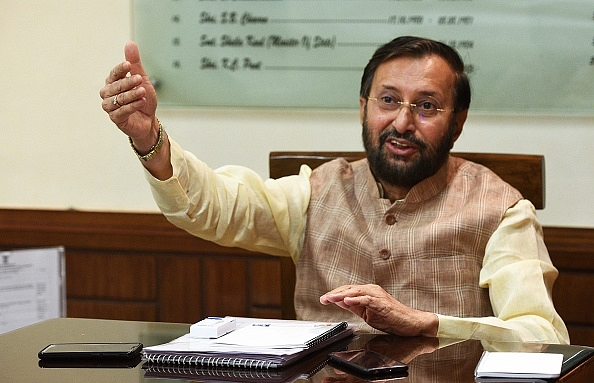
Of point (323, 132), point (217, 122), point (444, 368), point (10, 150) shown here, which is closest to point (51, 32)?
point (10, 150)

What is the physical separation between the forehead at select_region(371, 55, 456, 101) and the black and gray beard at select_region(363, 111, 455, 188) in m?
0.12

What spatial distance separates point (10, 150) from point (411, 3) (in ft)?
5.65

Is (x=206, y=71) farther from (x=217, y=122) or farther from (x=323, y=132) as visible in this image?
(x=323, y=132)

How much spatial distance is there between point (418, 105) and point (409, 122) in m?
0.06

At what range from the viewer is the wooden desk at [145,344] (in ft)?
5.24

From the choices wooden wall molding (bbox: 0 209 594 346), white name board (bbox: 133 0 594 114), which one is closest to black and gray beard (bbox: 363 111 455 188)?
white name board (bbox: 133 0 594 114)

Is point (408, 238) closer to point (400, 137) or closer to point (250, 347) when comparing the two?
point (400, 137)

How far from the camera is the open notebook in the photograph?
1635 millimetres

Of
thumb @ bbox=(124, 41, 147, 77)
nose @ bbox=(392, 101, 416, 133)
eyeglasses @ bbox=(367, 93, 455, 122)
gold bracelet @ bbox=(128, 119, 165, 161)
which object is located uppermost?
thumb @ bbox=(124, 41, 147, 77)

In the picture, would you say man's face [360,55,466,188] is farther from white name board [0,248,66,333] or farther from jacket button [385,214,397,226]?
white name board [0,248,66,333]

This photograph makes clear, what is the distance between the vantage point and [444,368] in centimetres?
165

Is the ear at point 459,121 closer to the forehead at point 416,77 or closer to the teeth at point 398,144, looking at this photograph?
the forehead at point 416,77

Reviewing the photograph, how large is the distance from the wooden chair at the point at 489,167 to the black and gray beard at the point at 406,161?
19 cm

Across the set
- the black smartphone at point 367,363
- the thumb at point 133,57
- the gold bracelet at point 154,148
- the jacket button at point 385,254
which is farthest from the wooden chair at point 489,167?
the black smartphone at point 367,363
